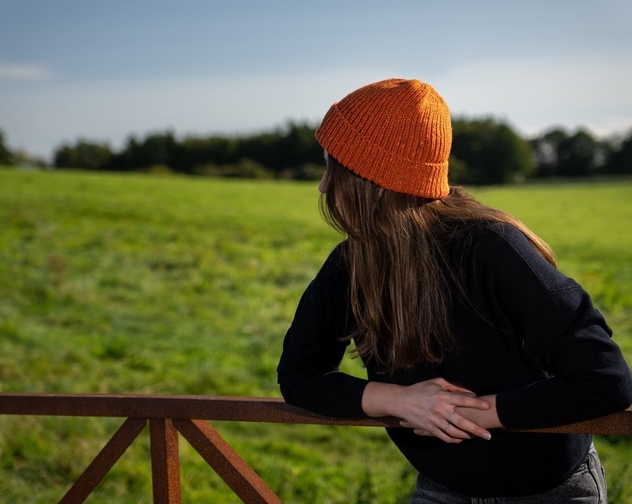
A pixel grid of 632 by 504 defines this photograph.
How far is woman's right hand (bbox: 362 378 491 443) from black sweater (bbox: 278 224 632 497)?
6 centimetres

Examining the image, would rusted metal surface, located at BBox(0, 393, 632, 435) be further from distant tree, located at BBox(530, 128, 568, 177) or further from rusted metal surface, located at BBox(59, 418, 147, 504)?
distant tree, located at BBox(530, 128, 568, 177)

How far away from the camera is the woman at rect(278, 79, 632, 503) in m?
1.54

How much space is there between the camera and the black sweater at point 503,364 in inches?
57.9

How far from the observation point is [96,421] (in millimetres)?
6328

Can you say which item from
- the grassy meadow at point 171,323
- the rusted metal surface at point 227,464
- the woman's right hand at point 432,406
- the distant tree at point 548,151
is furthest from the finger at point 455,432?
the distant tree at point 548,151

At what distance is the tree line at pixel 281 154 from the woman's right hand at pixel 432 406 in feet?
167

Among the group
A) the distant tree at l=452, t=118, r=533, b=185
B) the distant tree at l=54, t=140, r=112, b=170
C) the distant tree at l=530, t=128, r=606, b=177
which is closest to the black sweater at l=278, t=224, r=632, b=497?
the distant tree at l=452, t=118, r=533, b=185

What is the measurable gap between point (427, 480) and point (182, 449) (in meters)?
4.73

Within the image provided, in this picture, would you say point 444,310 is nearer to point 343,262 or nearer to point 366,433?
point 343,262

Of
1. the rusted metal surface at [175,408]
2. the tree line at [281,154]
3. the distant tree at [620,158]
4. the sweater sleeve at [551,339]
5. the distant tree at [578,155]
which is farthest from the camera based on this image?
the distant tree at [578,155]

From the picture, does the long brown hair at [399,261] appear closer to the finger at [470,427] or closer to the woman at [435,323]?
the woman at [435,323]

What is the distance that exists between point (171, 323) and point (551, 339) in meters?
9.20

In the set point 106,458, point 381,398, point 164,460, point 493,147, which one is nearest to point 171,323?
point 106,458

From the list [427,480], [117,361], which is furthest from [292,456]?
[427,480]
